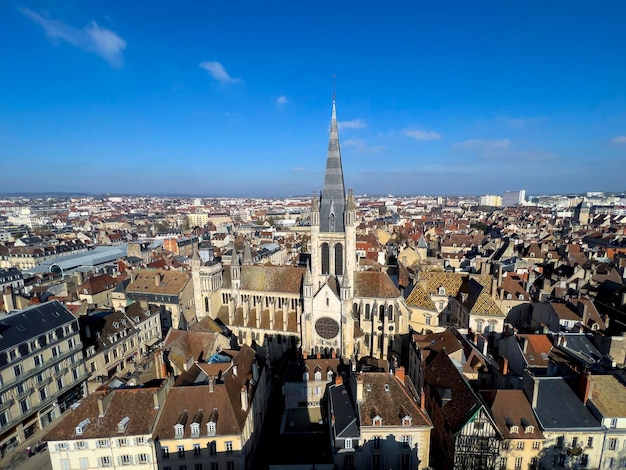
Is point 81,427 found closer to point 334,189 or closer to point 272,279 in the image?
point 272,279

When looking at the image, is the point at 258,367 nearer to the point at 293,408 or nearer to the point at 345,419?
the point at 293,408

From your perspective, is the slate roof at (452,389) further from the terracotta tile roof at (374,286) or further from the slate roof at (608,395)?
the terracotta tile roof at (374,286)

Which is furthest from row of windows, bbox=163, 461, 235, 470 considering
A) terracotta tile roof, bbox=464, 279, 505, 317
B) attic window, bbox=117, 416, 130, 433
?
terracotta tile roof, bbox=464, 279, 505, 317

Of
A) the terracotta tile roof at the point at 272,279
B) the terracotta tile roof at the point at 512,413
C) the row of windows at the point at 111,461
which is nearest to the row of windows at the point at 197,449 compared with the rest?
the row of windows at the point at 111,461

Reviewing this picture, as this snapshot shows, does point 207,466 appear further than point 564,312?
No

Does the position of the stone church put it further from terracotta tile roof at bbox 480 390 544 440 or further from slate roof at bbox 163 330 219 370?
terracotta tile roof at bbox 480 390 544 440

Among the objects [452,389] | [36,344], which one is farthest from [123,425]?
[452,389]
